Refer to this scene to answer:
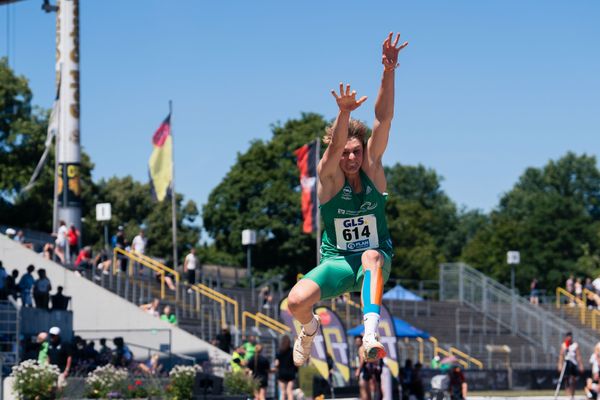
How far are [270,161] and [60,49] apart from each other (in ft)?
122

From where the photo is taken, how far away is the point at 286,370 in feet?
80.2

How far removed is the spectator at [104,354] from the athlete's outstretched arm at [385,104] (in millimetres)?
15981

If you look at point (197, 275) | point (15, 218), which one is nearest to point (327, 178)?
point (197, 275)

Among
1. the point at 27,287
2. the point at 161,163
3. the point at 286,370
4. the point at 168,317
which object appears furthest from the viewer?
the point at 161,163

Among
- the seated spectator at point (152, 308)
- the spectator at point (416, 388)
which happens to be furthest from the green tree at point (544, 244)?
the spectator at point (416, 388)

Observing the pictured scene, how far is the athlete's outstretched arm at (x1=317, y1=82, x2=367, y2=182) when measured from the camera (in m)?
10.5

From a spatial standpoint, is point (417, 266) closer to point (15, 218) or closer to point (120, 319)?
point (15, 218)

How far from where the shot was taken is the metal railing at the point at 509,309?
4716cm

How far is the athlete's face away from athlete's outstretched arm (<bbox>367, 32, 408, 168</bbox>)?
0.13 m

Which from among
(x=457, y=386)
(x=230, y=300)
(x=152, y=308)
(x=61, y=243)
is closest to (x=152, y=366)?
(x=152, y=308)

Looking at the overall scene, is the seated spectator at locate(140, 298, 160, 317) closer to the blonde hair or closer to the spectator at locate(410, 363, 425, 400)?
the spectator at locate(410, 363, 425, 400)

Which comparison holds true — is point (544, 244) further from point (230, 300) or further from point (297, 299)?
point (297, 299)

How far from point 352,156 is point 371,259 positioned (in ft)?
3.11

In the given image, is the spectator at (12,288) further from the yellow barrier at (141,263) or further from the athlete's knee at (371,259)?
the athlete's knee at (371,259)
